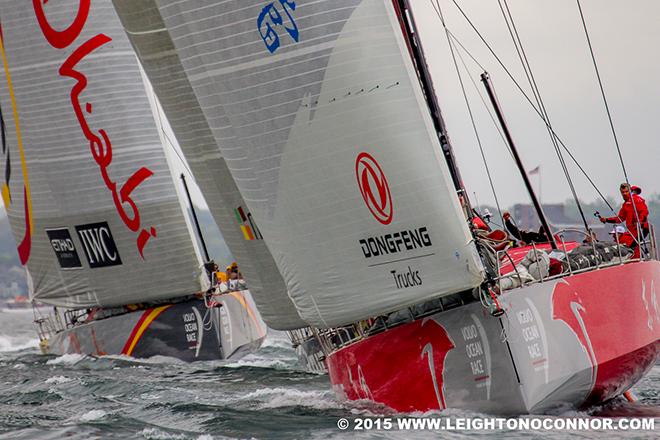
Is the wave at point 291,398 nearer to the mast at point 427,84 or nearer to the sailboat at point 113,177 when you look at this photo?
the mast at point 427,84

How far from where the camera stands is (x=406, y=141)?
753 cm

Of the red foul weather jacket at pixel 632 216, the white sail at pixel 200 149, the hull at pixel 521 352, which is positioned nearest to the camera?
the hull at pixel 521 352

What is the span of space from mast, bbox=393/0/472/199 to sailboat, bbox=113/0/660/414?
70 centimetres

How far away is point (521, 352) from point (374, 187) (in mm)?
1410

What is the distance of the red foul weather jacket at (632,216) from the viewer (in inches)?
373

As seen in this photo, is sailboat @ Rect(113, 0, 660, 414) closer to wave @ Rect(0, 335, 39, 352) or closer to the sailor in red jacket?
the sailor in red jacket

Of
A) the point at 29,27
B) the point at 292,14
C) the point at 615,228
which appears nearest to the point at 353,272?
the point at 292,14

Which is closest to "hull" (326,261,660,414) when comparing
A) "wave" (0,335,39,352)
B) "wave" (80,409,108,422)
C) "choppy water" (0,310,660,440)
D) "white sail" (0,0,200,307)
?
"choppy water" (0,310,660,440)

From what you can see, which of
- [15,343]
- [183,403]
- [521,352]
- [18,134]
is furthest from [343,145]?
[15,343]

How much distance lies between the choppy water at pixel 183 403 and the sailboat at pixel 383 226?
38 cm

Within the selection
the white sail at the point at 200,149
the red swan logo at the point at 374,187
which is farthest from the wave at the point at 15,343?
the red swan logo at the point at 374,187

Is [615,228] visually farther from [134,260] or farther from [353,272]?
[134,260]

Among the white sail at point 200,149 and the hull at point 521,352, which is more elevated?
the white sail at point 200,149

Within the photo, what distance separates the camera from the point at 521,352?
24.0ft
